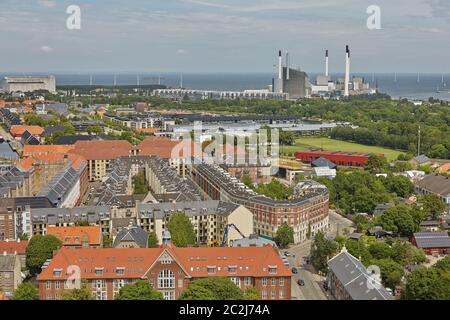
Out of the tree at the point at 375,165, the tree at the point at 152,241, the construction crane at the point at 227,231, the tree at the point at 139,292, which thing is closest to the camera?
the tree at the point at 139,292

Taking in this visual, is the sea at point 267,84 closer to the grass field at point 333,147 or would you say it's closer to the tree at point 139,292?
the grass field at point 333,147

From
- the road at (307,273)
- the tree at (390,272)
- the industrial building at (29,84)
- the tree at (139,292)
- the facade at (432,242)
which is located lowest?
the road at (307,273)

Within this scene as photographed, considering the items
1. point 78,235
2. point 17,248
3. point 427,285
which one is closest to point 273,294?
point 427,285

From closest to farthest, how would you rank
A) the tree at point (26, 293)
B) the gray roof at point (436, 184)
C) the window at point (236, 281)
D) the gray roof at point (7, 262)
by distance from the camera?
the tree at point (26, 293) < the window at point (236, 281) < the gray roof at point (7, 262) < the gray roof at point (436, 184)

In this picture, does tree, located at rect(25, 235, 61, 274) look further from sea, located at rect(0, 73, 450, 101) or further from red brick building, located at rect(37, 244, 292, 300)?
sea, located at rect(0, 73, 450, 101)

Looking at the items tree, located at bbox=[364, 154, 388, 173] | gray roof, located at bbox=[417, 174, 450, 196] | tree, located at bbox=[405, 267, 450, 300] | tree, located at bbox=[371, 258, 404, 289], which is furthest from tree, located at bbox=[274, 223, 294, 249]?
tree, located at bbox=[364, 154, 388, 173]

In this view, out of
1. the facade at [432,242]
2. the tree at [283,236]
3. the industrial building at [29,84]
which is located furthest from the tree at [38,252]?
the industrial building at [29,84]

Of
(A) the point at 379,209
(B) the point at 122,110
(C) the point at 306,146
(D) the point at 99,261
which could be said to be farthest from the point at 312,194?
(B) the point at 122,110

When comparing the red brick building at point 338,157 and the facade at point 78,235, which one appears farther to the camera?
the red brick building at point 338,157
